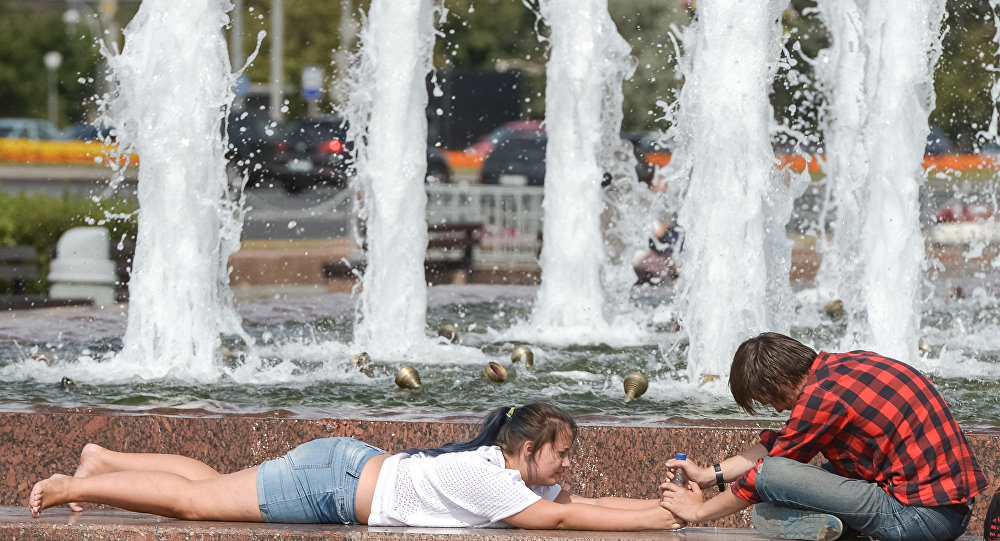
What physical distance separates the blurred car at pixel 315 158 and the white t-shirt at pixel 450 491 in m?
23.3

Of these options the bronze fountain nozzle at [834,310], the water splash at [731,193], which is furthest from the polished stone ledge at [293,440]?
the bronze fountain nozzle at [834,310]

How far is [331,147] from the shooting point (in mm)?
29750

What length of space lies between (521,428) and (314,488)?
606 mm

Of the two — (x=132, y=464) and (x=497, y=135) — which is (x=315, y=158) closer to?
(x=497, y=135)

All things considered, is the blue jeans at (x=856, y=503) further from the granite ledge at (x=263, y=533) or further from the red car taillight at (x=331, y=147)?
the red car taillight at (x=331, y=147)

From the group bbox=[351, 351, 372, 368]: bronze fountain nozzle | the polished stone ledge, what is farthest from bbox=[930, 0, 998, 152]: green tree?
the polished stone ledge

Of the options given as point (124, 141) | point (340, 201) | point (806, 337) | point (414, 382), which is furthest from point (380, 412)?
point (340, 201)

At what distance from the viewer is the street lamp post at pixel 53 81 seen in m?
43.7

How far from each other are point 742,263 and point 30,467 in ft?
11.8

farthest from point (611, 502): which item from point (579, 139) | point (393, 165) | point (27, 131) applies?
point (27, 131)

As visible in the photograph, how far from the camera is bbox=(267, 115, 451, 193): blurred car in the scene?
93.5 feet

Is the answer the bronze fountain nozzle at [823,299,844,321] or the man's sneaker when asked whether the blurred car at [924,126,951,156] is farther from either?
the man's sneaker

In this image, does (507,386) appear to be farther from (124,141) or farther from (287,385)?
(124,141)

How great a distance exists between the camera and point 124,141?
793 centimetres
